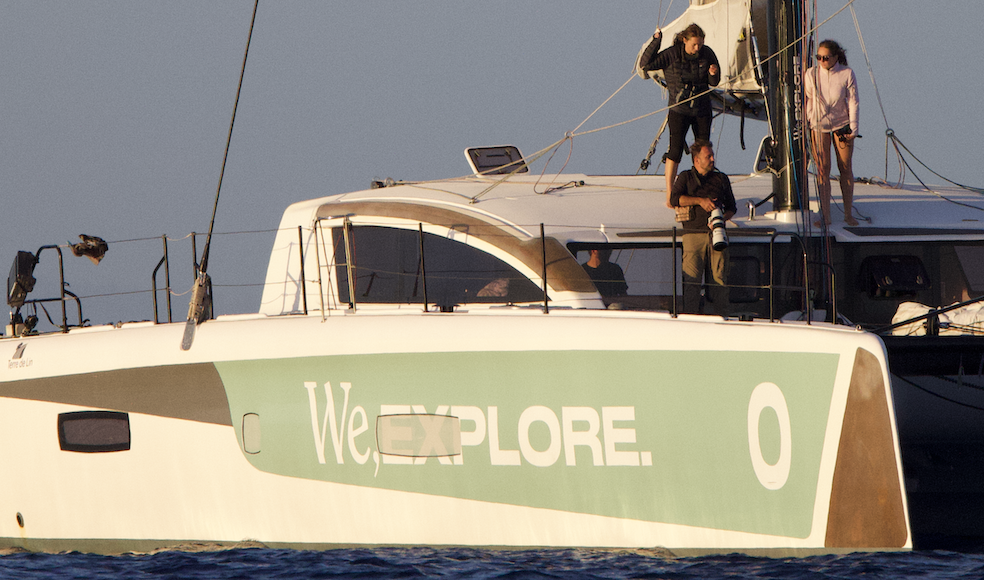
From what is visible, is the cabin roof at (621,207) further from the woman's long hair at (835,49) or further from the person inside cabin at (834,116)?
the woman's long hair at (835,49)

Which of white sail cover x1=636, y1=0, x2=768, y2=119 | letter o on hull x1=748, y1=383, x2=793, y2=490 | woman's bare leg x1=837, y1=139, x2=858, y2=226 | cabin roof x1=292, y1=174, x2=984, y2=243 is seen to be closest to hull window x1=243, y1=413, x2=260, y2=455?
cabin roof x1=292, y1=174, x2=984, y2=243

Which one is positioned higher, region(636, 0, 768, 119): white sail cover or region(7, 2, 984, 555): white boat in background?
region(636, 0, 768, 119): white sail cover

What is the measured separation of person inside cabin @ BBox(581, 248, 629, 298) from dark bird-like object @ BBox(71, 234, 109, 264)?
3.47 m

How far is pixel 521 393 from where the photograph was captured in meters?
6.79

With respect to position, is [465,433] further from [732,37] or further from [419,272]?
[732,37]

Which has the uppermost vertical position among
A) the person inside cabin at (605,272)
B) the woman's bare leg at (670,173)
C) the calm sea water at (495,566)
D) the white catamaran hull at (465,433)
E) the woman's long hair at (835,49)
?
the woman's long hair at (835,49)

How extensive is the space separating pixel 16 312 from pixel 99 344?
1.49m

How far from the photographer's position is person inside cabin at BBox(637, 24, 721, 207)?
862 cm

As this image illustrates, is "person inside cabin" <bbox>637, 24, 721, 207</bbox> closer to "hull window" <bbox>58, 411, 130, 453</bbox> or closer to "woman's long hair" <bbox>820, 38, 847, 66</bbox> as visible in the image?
"woman's long hair" <bbox>820, 38, 847, 66</bbox>

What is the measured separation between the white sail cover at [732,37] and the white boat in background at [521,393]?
3.65ft

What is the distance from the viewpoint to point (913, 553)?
22.6ft

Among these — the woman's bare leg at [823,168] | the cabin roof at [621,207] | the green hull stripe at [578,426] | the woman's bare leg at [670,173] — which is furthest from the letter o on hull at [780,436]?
the woman's bare leg at [823,168]

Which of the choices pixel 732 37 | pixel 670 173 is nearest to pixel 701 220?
pixel 670 173

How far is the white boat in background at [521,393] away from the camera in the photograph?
20.8 ft
